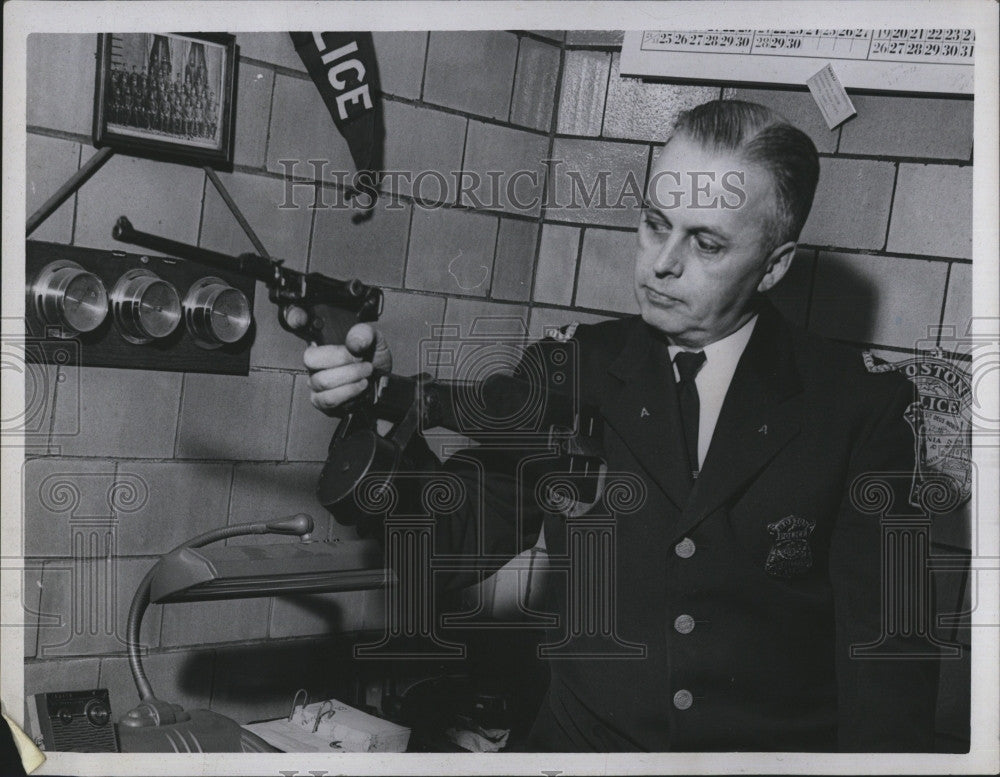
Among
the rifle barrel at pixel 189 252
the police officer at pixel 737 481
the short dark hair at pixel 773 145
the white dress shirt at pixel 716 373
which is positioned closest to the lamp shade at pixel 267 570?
the police officer at pixel 737 481

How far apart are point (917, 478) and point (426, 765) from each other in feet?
2.92

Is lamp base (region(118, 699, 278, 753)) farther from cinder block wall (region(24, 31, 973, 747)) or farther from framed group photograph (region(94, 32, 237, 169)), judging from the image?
framed group photograph (region(94, 32, 237, 169))

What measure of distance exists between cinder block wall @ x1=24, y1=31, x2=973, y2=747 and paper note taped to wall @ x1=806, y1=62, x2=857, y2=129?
0.06ft

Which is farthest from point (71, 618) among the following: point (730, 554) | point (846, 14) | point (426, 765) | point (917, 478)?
point (846, 14)

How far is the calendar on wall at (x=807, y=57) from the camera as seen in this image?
143 centimetres

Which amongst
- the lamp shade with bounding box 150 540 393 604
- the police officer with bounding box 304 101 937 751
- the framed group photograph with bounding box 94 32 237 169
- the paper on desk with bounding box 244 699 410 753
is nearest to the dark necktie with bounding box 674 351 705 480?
the police officer with bounding box 304 101 937 751

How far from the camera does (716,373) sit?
1413mm

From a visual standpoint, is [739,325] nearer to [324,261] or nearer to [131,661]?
[324,261]

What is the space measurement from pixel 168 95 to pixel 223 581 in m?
0.72

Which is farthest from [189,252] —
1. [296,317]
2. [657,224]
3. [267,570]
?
[657,224]

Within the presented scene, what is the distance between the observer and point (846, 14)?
57.1 inches

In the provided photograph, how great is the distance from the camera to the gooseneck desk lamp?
137 cm

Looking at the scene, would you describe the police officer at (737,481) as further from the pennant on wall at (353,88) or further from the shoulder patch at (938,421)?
the pennant on wall at (353,88)

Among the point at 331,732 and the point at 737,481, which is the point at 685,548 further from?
the point at 331,732
